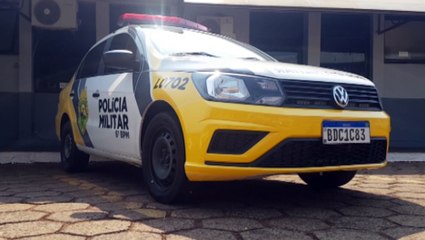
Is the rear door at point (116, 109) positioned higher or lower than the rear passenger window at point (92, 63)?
lower

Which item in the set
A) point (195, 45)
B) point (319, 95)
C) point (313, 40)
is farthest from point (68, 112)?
point (313, 40)

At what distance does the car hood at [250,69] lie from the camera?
3070mm

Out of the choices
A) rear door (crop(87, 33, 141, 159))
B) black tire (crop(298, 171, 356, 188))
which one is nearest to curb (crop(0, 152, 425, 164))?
rear door (crop(87, 33, 141, 159))

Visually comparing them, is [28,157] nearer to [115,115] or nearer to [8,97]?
[8,97]

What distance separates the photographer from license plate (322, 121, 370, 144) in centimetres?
305

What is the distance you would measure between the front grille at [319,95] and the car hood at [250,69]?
0.13 feet

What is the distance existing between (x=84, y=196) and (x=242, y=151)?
1.59 metres

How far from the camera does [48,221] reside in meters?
2.94

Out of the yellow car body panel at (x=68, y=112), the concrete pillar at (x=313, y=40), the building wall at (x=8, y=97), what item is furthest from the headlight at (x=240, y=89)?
the concrete pillar at (x=313, y=40)

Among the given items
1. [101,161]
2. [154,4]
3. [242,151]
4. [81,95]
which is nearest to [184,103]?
[242,151]

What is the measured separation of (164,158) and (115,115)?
34.5 inches

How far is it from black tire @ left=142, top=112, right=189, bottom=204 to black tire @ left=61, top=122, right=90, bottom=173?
6.49 feet

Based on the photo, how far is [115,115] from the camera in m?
4.03

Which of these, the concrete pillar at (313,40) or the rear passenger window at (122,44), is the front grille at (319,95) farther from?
the concrete pillar at (313,40)
